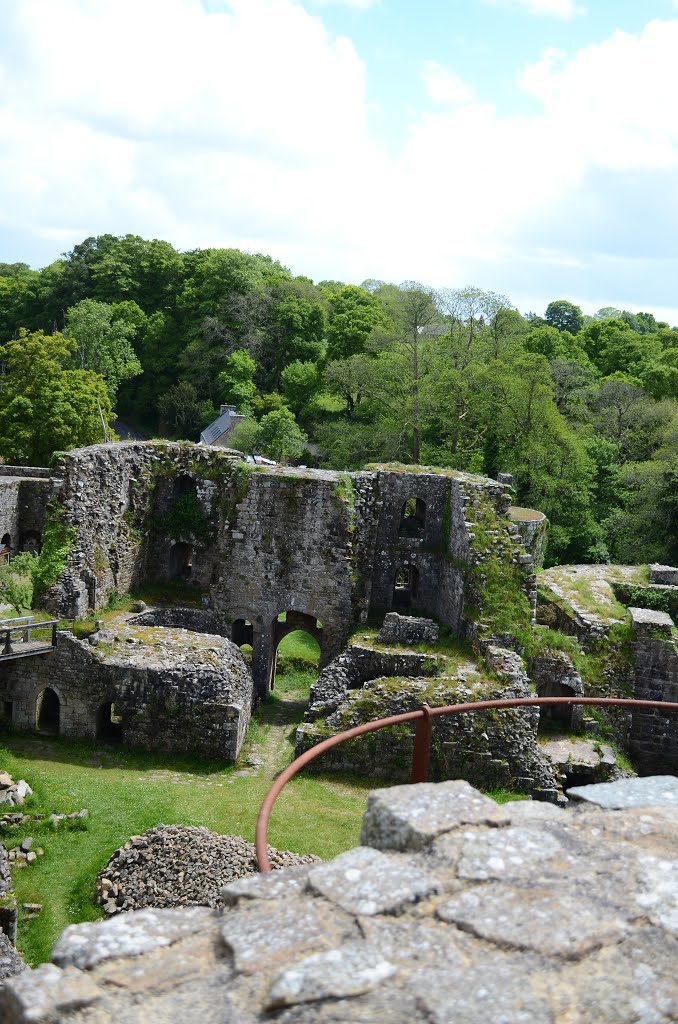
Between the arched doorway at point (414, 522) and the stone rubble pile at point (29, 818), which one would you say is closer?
the stone rubble pile at point (29, 818)

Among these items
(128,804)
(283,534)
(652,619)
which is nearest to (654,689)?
(652,619)

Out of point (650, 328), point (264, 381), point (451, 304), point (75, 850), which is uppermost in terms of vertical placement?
point (650, 328)

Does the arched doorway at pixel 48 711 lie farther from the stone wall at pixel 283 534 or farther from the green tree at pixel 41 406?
the green tree at pixel 41 406

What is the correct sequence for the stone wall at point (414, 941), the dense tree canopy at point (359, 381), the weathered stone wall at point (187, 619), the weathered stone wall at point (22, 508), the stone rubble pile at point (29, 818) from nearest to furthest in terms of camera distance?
the stone wall at point (414, 941), the stone rubble pile at point (29, 818), the weathered stone wall at point (187, 619), the weathered stone wall at point (22, 508), the dense tree canopy at point (359, 381)

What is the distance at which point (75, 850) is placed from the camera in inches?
571

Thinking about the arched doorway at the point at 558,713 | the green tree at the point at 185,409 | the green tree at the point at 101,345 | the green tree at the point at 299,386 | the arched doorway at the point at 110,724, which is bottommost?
the arched doorway at the point at 110,724

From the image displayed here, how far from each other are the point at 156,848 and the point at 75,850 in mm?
1552

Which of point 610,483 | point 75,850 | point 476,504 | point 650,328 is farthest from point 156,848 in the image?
point 650,328

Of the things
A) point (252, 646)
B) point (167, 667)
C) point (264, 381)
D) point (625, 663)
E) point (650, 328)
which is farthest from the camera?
point (650, 328)

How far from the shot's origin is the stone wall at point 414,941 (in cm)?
305

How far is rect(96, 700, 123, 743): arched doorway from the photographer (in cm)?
1884

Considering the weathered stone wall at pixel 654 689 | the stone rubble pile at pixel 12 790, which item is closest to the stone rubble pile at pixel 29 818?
the stone rubble pile at pixel 12 790

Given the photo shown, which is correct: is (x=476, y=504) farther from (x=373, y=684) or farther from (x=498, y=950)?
(x=498, y=950)

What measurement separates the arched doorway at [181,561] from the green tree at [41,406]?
15.0m
